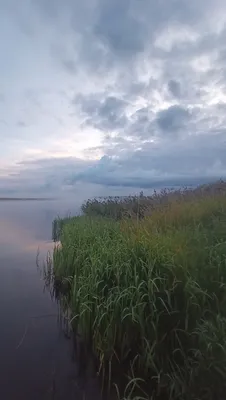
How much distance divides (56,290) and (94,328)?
11.7 feet

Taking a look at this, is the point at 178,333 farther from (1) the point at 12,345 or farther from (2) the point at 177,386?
(1) the point at 12,345

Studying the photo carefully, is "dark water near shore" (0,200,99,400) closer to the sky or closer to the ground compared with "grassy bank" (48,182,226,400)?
closer to the ground

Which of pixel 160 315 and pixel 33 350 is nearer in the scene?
pixel 160 315

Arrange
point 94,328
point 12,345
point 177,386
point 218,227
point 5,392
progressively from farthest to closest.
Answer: point 218,227
point 12,345
point 94,328
point 5,392
point 177,386

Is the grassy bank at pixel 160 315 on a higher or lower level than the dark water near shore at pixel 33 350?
higher

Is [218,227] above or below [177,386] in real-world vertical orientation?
above

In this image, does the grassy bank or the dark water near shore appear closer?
the grassy bank

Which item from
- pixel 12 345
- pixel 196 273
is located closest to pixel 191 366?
pixel 196 273

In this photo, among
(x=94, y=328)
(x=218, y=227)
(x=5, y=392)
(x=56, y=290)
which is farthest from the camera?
(x=56, y=290)

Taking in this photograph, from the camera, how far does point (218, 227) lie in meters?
6.20

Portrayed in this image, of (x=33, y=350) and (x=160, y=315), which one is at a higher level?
(x=160, y=315)

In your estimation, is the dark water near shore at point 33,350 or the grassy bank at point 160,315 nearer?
the grassy bank at point 160,315

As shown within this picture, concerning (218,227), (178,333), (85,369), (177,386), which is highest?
(218,227)

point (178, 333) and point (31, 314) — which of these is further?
point (31, 314)
